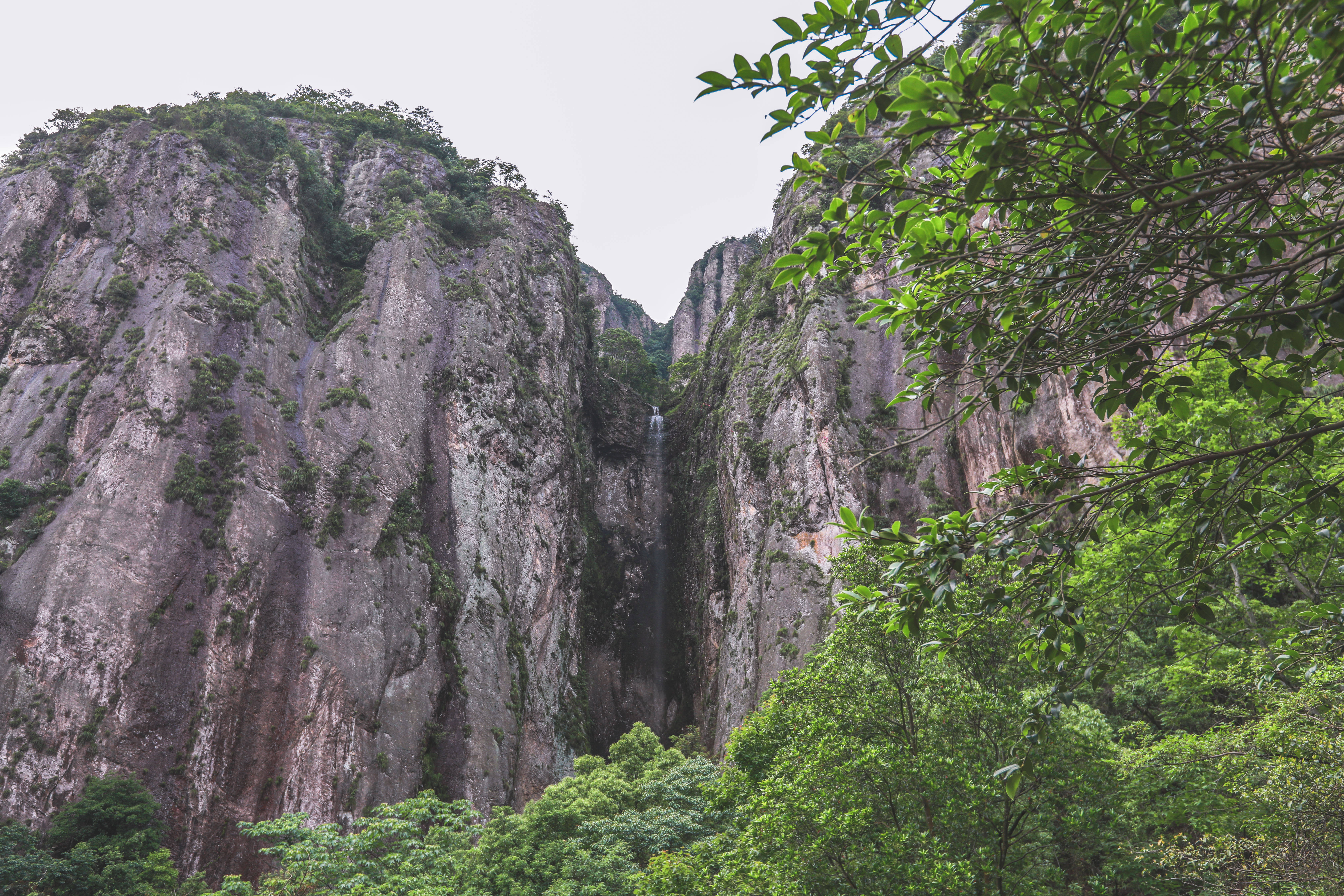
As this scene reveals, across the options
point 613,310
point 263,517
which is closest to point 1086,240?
point 263,517

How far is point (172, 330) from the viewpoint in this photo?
29.2 m

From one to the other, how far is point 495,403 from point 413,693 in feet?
53.5

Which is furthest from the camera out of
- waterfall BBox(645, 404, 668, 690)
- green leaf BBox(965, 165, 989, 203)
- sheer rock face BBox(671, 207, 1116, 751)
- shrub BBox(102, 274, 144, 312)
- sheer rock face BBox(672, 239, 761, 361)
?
sheer rock face BBox(672, 239, 761, 361)

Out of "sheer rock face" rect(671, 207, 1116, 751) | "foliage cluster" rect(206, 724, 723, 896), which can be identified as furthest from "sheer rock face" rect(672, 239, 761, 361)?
"foliage cluster" rect(206, 724, 723, 896)

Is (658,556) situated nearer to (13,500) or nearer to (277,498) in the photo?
(277,498)

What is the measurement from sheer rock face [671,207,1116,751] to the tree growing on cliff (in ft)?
67.2

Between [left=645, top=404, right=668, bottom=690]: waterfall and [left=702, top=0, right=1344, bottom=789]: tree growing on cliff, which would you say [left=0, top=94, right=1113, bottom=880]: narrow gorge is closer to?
[left=645, top=404, right=668, bottom=690]: waterfall

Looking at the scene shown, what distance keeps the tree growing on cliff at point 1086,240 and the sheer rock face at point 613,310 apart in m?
80.8

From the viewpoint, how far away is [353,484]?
30.1 m

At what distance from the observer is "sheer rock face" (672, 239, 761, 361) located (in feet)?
287

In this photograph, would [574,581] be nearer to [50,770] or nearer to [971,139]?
[50,770]

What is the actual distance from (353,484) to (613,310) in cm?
7031

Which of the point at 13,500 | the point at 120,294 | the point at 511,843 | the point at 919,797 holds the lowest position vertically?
the point at 511,843

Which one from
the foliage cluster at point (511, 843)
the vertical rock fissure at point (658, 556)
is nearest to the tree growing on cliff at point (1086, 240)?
the foliage cluster at point (511, 843)
